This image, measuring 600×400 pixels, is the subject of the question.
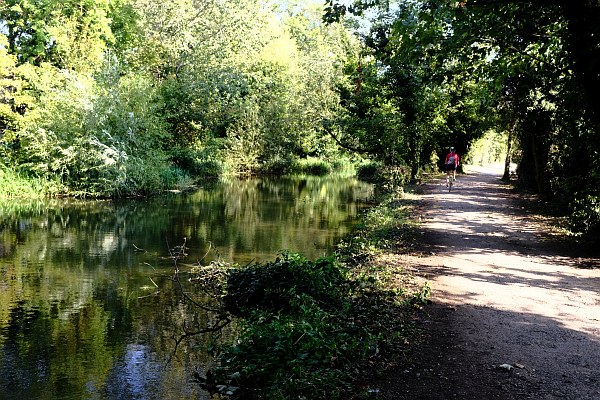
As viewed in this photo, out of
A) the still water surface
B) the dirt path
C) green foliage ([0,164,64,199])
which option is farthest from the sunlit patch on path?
green foliage ([0,164,64,199])

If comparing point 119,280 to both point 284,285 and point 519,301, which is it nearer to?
point 284,285

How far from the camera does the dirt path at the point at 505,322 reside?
5500 mm

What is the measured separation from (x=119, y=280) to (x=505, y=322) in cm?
825

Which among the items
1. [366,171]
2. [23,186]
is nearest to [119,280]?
[23,186]

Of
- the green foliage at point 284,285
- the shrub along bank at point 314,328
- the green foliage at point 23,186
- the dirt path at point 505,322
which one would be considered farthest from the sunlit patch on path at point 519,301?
the green foliage at point 23,186

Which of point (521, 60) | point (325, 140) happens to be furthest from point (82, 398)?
point (325, 140)

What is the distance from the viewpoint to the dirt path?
550 centimetres

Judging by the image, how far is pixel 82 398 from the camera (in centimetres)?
640

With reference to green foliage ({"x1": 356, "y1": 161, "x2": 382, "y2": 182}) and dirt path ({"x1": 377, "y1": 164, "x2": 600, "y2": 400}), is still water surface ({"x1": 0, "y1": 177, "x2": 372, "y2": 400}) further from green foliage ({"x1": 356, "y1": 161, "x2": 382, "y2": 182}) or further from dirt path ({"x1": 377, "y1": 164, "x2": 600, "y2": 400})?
green foliage ({"x1": 356, "y1": 161, "x2": 382, "y2": 182})

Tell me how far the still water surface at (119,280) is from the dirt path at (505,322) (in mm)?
3060

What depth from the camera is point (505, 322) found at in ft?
24.3

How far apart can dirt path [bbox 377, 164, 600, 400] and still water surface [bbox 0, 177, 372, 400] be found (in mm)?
3060

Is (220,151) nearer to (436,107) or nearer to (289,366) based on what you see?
(436,107)

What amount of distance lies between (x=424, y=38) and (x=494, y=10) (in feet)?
2.80
